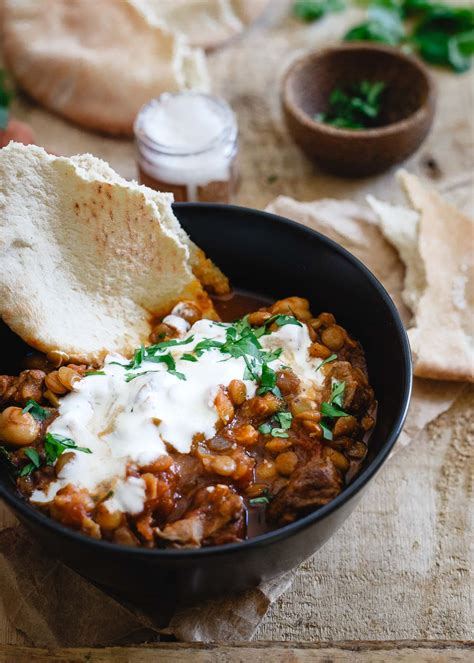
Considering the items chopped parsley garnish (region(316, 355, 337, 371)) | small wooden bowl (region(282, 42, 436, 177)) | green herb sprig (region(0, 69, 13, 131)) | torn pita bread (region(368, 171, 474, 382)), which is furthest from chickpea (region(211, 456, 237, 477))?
→ green herb sprig (region(0, 69, 13, 131))

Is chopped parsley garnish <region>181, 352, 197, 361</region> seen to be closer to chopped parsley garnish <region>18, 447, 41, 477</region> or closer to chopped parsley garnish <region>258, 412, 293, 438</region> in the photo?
chopped parsley garnish <region>258, 412, 293, 438</region>

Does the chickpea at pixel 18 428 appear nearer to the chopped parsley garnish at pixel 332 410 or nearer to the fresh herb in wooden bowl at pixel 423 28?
the chopped parsley garnish at pixel 332 410

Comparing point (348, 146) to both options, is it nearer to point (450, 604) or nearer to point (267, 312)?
point (267, 312)

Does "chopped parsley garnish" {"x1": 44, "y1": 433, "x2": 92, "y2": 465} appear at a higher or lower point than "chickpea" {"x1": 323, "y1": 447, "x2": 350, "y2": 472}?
higher

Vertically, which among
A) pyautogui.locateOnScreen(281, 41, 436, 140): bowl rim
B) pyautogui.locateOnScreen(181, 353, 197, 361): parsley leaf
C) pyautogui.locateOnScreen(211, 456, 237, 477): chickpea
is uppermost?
pyautogui.locateOnScreen(181, 353, 197, 361): parsley leaf

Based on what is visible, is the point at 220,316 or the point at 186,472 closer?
the point at 186,472

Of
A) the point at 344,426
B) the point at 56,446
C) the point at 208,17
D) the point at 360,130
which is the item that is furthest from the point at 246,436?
the point at 208,17

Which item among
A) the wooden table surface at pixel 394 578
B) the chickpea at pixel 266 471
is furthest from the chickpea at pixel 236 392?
the wooden table surface at pixel 394 578

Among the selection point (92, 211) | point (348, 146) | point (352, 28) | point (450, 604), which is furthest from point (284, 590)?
point (352, 28)
